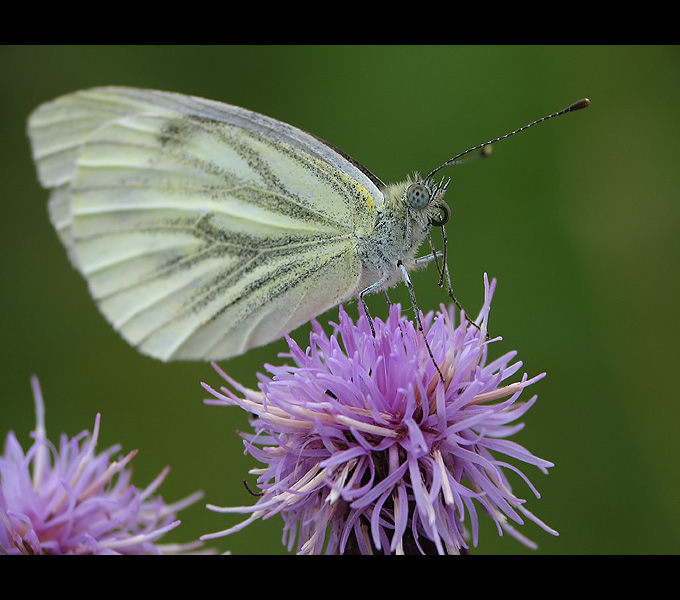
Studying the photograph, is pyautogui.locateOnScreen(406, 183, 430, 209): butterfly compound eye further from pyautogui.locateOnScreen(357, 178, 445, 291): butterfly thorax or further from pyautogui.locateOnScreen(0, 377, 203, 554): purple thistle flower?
pyautogui.locateOnScreen(0, 377, 203, 554): purple thistle flower

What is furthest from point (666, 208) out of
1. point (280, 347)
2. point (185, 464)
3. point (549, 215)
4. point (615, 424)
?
point (185, 464)

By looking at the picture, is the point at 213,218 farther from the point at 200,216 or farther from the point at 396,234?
the point at 396,234

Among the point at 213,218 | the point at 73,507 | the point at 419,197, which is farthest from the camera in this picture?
the point at 213,218

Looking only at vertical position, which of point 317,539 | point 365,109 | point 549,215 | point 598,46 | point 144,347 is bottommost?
point 317,539

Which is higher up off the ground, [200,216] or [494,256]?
[494,256]

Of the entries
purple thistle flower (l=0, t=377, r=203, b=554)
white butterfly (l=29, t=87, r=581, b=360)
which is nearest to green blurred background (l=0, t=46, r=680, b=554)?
purple thistle flower (l=0, t=377, r=203, b=554)

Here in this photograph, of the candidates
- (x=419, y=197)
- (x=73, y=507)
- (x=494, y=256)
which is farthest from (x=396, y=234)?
(x=494, y=256)

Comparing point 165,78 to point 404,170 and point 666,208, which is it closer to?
point 404,170
